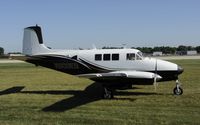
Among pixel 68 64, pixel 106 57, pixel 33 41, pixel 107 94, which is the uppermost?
pixel 33 41

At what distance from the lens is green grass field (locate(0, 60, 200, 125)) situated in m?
12.2

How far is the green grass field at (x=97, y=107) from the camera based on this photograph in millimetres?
12164

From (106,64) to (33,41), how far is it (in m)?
5.35

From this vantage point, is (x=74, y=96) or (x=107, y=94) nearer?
(x=107, y=94)

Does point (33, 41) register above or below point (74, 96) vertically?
above

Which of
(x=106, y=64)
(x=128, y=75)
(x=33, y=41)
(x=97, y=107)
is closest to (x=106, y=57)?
(x=106, y=64)

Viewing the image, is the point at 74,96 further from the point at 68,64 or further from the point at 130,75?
the point at 130,75

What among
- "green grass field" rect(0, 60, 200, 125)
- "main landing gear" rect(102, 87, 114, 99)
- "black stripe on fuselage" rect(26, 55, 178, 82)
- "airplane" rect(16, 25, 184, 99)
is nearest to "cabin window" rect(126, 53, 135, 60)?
"airplane" rect(16, 25, 184, 99)

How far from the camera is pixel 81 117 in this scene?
1280 centimetres

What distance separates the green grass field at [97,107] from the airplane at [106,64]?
0.84m

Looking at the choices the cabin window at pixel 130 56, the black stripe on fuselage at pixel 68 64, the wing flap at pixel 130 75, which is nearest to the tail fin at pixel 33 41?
the black stripe on fuselage at pixel 68 64

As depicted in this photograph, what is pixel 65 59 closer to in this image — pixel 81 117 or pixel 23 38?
pixel 23 38

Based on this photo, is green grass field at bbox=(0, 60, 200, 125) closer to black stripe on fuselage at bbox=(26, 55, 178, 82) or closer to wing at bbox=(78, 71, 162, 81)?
wing at bbox=(78, 71, 162, 81)

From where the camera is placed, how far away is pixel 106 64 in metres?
18.7
